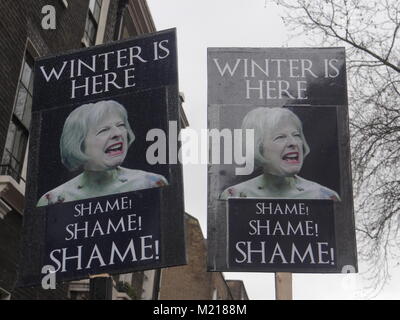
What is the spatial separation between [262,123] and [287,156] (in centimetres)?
58

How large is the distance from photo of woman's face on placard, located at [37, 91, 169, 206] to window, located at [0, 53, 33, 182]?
4.57 ft

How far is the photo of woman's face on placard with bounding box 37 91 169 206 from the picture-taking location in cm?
901

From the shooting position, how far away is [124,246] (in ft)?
27.8

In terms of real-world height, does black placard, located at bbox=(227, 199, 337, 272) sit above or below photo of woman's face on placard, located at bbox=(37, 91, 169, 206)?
below

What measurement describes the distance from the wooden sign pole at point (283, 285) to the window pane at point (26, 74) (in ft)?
16.9

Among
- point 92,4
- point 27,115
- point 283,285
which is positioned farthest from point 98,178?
point 92,4

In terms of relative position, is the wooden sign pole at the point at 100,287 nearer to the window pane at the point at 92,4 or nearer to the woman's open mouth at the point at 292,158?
the woman's open mouth at the point at 292,158

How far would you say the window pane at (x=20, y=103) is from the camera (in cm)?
1108

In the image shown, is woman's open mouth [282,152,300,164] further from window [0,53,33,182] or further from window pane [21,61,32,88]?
window pane [21,61,32,88]

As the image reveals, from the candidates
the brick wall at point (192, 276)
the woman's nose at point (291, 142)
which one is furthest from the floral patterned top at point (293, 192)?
the brick wall at point (192, 276)

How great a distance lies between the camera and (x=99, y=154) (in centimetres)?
938

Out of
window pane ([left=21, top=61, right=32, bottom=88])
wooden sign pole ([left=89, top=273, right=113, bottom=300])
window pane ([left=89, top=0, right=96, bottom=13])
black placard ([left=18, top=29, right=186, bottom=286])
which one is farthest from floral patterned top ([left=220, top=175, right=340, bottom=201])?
window pane ([left=89, top=0, right=96, bottom=13])
